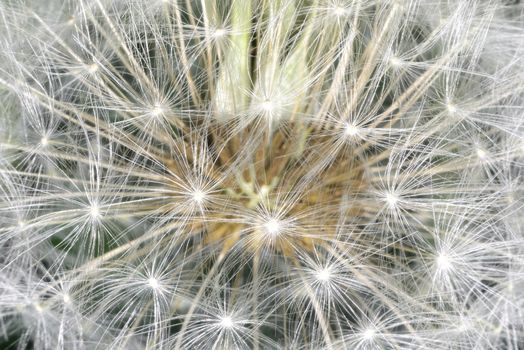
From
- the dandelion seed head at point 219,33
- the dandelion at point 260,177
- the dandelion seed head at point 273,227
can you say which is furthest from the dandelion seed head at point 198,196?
the dandelion seed head at point 219,33

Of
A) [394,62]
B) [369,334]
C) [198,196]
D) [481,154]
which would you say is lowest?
[369,334]

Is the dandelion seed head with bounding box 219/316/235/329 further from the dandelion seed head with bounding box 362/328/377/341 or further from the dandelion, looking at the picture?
the dandelion seed head with bounding box 362/328/377/341

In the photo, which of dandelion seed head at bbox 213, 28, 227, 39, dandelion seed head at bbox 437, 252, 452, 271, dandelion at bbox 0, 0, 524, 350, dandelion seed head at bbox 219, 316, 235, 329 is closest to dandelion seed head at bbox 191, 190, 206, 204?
dandelion at bbox 0, 0, 524, 350

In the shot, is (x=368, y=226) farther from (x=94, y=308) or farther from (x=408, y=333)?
(x=94, y=308)

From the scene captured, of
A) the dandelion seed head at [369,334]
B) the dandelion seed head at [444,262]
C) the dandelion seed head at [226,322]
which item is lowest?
the dandelion seed head at [369,334]

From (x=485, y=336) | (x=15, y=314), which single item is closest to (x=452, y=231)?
(x=485, y=336)

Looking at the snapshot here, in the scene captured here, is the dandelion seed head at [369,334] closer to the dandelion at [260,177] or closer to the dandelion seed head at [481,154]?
the dandelion at [260,177]

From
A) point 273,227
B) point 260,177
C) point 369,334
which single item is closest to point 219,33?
point 260,177

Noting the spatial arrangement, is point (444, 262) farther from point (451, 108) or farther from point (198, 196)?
point (198, 196)

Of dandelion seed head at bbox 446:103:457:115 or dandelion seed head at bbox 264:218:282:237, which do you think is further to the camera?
dandelion seed head at bbox 446:103:457:115
